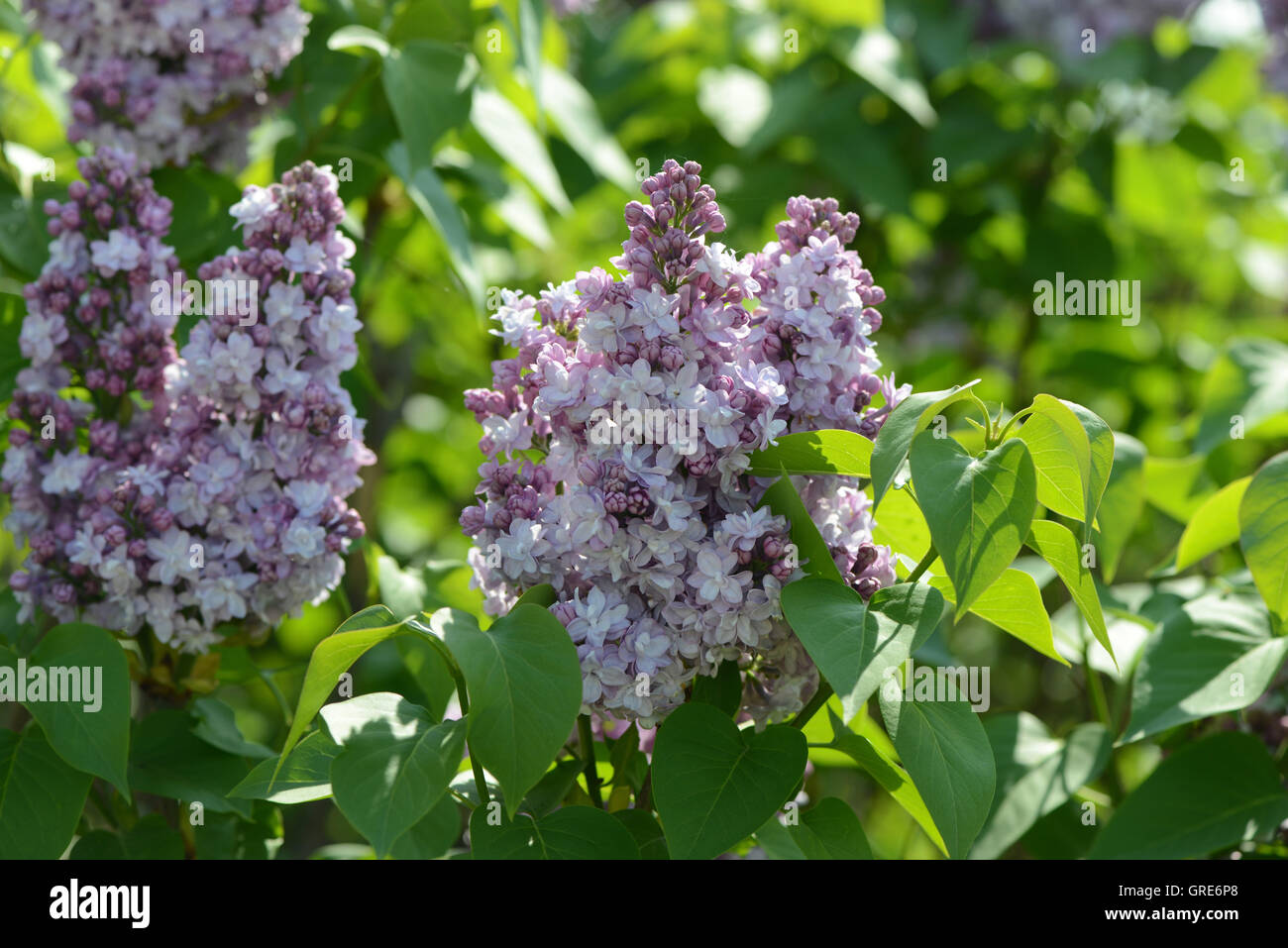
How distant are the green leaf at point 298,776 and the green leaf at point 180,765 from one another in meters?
0.19

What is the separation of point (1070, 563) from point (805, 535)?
0.65 feet

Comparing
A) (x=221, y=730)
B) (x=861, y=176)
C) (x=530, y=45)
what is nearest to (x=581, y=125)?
(x=530, y=45)

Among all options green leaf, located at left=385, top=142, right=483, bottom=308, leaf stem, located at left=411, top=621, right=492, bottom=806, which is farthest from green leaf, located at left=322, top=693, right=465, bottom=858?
green leaf, located at left=385, top=142, right=483, bottom=308

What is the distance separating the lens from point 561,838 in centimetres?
95

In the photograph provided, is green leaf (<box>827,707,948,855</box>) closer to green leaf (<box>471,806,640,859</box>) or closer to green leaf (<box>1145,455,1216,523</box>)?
green leaf (<box>471,806,640,859</box>)

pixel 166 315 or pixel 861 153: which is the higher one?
pixel 861 153

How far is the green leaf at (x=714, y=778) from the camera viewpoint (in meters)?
0.91

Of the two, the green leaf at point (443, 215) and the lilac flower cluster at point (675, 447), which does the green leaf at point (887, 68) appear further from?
the lilac flower cluster at point (675, 447)

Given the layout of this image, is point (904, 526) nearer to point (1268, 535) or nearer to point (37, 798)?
point (1268, 535)

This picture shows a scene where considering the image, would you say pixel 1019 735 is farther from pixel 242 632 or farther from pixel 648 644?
pixel 242 632

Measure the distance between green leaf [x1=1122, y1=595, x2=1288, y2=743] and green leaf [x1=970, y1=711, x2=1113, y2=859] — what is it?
0.14 metres
